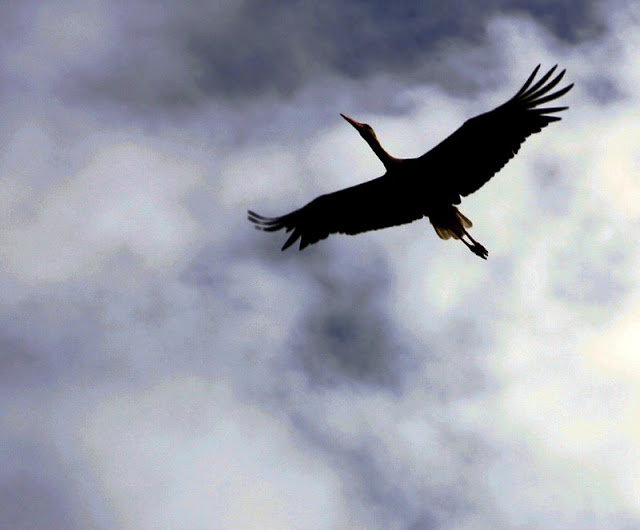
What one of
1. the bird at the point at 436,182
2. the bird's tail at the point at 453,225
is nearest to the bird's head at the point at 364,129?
the bird at the point at 436,182

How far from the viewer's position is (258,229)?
590 inches

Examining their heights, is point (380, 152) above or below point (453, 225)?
above

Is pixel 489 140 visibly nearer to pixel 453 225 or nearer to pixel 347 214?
pixel 453 225

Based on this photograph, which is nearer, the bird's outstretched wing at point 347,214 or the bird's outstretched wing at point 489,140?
the bird's outstretched wing at point 489,140

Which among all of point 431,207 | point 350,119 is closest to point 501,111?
point 431,207

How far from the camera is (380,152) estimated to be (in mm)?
14844

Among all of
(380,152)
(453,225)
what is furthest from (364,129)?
(453,225)

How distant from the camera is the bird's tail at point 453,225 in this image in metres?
14.5

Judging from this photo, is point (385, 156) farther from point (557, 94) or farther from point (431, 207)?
point (557, 94)

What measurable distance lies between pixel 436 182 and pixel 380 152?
Answer: 1131 millimetres

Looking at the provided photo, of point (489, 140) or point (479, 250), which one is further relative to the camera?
point (479, 250)

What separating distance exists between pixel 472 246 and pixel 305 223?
9.56 ft

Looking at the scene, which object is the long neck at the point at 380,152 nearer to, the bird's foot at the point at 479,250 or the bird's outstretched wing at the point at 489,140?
the bird's outstretched wing at the point at 489,140

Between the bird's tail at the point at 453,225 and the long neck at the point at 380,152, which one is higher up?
the long neck at the point at 380,152
